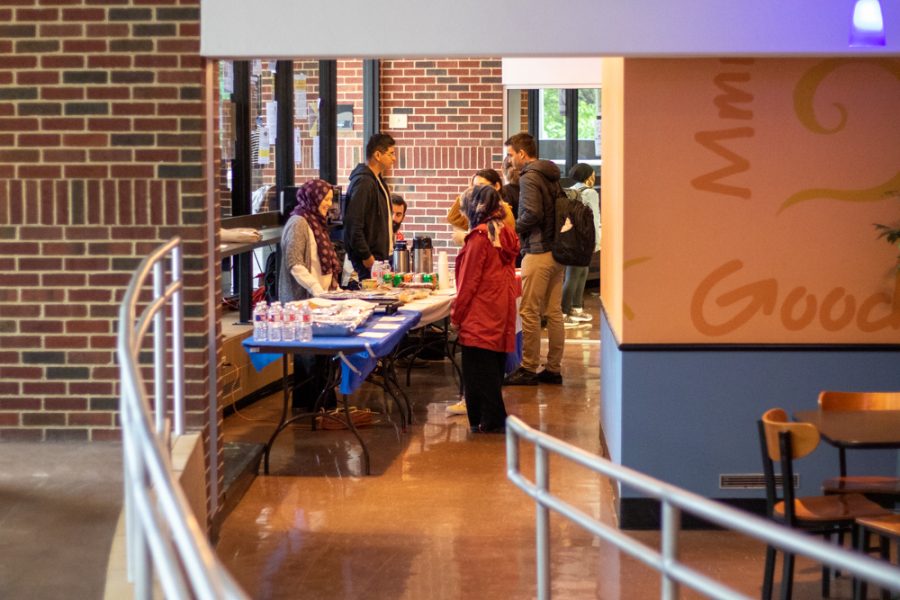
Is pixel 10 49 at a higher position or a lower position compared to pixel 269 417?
higher

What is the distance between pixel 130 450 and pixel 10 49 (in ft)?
11.4

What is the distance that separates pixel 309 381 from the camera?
8617 millimetres

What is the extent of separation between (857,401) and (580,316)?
8.33m

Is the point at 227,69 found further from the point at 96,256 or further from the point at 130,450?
the point at 130,450

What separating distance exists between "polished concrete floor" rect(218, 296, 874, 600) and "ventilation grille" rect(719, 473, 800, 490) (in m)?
0.22

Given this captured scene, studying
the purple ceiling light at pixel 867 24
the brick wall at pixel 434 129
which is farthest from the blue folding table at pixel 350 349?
the brick wall at pixel 434 129

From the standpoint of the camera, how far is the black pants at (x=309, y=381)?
28.0 feet

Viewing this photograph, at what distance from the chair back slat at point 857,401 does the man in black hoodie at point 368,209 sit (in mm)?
Answer: 4760

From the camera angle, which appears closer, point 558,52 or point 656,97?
point 558,52

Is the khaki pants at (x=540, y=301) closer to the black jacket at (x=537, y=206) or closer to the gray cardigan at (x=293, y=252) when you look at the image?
the black jacket at (x=537, y=206)

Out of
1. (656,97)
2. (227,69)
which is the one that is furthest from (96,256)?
(227,69)

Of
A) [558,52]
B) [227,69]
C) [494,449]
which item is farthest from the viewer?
[227,69]

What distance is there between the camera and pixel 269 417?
345 inches

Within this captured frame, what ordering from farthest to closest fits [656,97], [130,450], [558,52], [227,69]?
[227,69], [656,97], [558,52], [130,450]
